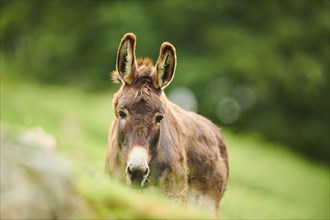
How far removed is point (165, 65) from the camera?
26.6 feet

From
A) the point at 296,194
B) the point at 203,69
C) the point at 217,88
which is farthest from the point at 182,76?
the point at 296,194

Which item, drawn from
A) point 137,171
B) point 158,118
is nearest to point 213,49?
point 158,118

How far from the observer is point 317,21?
33562mm

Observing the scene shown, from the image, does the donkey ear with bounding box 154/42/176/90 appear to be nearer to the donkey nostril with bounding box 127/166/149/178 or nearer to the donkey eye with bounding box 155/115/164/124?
the donkey eye with bounding box 155/115/164/124

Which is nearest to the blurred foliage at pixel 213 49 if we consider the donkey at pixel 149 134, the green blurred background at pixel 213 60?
the green blurred background at pixel 213 60

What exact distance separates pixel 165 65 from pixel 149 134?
0.87m

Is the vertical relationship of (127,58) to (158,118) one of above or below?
above

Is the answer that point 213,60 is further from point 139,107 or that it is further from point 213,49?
point 139,107

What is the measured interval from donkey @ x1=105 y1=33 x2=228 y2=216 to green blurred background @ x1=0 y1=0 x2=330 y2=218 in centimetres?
2037

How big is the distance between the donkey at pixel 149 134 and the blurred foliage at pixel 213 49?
21953mm

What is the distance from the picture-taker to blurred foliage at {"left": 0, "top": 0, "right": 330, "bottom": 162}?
3147cm

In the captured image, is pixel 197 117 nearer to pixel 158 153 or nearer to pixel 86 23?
pixel 158 153

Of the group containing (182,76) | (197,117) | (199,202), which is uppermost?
(182,76)

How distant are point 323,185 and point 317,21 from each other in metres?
8.23
